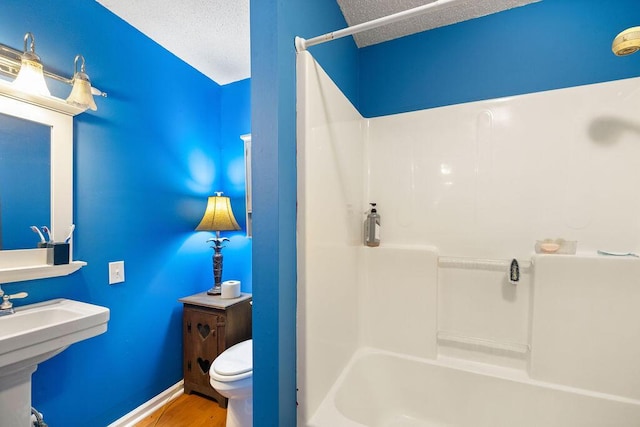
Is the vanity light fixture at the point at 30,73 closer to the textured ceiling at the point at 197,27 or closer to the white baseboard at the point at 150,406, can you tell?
the textured ceiling at the point at 197,27

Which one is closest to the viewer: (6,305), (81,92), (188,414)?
(6,305)

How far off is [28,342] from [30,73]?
1266mm

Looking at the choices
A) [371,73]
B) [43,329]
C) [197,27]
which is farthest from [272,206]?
[197,27]

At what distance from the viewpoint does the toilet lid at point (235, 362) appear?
1.58 meters

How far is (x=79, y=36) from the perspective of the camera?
1626 mm

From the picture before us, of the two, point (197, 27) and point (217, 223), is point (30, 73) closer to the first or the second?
point (197, 27)

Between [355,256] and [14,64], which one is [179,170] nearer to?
[14,64]

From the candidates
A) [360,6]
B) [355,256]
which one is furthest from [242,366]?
[360,6]

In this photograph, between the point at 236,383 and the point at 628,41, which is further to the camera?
the point at 236,383

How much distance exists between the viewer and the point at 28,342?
1095 millimetres

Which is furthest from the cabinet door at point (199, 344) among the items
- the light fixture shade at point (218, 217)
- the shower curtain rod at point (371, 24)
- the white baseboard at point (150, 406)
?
the shower curtain rod at point (371, 24)

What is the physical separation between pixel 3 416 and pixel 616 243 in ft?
9.43

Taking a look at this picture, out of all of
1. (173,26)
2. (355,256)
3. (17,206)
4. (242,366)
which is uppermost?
(173,26)

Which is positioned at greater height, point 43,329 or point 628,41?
point 628,41
